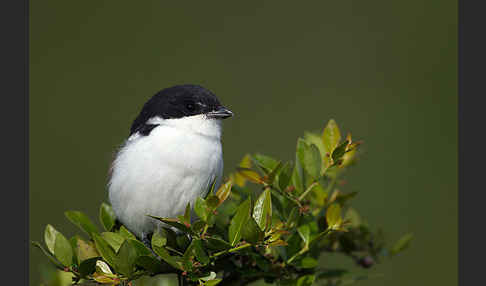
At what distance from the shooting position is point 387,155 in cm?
453

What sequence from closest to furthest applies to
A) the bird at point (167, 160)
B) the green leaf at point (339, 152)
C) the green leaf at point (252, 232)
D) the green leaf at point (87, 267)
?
the green leaf at point (252, 232), the green leaf at point (87, 267), the green leaf at point (339, 152), the bird at point (167, 160)

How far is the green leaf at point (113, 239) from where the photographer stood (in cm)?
164

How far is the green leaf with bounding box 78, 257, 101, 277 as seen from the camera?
157cm

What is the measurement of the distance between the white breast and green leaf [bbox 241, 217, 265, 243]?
0.46 m

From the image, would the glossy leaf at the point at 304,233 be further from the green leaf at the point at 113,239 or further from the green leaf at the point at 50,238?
the green leaf at the point at 50,238

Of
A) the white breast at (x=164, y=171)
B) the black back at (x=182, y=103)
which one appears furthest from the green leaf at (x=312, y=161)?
the black back at (x=182, y=103)

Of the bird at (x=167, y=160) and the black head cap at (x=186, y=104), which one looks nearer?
the bird at (x=167, y=160)

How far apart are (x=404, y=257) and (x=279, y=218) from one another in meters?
2.54

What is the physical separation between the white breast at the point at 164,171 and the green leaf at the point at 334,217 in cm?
49

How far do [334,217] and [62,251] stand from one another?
3.06 ft

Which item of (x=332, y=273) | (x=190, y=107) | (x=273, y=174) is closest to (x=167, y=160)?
(x=190, y=107)

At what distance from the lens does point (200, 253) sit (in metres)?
1.49

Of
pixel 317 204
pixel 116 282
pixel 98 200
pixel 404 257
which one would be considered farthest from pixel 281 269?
pixel 98 200

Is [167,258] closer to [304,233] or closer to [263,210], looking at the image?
[263,210]
